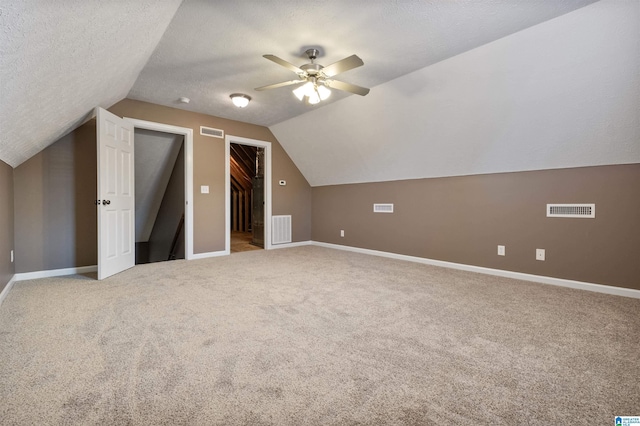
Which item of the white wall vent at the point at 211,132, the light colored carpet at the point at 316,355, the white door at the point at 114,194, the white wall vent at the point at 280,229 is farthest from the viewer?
the white wall vent at the point at 280,229

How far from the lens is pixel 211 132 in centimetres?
496

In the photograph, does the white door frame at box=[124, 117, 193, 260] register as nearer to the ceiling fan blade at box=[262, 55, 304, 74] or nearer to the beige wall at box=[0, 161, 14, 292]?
the beige wall at box=[0, 161, 14, 292]

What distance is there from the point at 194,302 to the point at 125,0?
2.35 metres

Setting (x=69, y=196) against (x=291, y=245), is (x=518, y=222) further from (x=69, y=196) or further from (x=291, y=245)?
(x=69, y=196)

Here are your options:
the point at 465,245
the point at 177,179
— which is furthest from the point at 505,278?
the point at 177,179

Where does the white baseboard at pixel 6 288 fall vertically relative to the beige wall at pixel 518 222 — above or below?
below

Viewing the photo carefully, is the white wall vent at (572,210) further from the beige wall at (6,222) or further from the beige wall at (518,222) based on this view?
the beige wall at (6,222)

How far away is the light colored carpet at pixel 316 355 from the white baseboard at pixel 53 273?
2.09 ft

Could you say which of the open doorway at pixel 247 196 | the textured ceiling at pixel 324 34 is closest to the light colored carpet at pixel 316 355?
the textured ceiling at pixel 324 34

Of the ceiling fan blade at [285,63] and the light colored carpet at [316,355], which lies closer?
the light colored carpet at [316,355]

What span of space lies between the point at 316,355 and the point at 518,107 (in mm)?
3191

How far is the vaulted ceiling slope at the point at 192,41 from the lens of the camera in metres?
1.65

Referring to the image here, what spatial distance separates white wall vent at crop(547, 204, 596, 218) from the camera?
305 centimetres

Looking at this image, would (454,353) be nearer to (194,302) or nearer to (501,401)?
(501,401)
